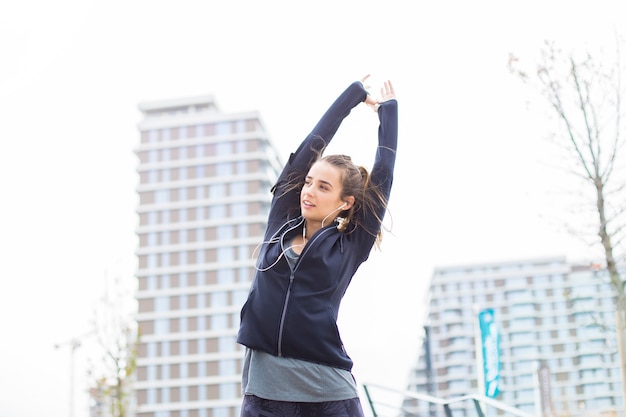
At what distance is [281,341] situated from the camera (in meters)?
2.03

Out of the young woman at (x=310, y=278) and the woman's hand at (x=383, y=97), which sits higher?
the woman's hand at (x=383, y=97)

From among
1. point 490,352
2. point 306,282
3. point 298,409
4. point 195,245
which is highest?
point 195,245

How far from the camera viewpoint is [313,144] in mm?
2387

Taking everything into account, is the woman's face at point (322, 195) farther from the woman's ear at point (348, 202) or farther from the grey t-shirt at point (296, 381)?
the grey t-shirt at point (296, 381)

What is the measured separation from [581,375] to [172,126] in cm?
4944

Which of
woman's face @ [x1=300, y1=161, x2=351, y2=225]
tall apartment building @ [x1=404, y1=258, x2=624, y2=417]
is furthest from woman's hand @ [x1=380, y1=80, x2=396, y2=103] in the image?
tall apartment building @ [x1=404, y1=258, x2=624, y2=417]

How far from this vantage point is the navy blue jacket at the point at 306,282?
203 centimetres

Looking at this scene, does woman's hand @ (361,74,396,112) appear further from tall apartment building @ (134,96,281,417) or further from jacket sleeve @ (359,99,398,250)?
tall apartment building @ (134,96,281,417)

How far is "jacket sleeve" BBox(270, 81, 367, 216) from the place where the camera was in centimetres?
235

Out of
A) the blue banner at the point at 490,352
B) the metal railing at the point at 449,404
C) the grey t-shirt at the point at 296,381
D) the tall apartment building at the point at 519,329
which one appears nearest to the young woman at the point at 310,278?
the grey t-shirt at the point at 296,381

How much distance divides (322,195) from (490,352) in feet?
61.0

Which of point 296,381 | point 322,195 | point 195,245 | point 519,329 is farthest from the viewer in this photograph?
point 519,329

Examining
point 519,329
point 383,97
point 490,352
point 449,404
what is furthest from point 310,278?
point 519,329

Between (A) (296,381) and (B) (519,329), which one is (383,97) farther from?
(B) (519,329)
